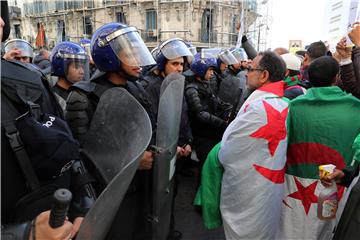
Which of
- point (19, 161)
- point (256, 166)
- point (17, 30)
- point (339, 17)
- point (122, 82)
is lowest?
point (256, 166)

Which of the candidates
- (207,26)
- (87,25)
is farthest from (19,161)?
(87,25)

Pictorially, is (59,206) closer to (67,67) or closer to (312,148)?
(312,148)

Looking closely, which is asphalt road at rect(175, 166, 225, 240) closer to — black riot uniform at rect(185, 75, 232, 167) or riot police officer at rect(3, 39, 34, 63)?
black riot uniform at rect(185, 75, 232, 167)

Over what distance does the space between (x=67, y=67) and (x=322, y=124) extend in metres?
2.74

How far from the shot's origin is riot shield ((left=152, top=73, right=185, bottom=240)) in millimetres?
1790

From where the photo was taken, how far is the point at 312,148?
213 cm

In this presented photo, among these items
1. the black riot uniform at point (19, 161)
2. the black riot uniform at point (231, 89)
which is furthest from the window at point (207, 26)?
the black riot uniform at point (19, 161)

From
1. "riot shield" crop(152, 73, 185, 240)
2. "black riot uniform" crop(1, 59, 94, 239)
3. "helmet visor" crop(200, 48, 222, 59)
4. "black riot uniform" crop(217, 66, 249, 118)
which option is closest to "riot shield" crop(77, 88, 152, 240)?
"black riot uniform" crop(1, 59, 94, 239)

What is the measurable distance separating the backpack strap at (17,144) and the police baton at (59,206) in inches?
10.8

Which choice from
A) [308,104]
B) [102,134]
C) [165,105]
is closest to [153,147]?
[165,105]

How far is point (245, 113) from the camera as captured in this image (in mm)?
2082

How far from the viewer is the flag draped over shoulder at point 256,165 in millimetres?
2025

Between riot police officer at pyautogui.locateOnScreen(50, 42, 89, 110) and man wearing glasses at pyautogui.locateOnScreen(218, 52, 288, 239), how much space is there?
2.03 m

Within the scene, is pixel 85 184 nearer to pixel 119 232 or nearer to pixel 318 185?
pixel 119 232
